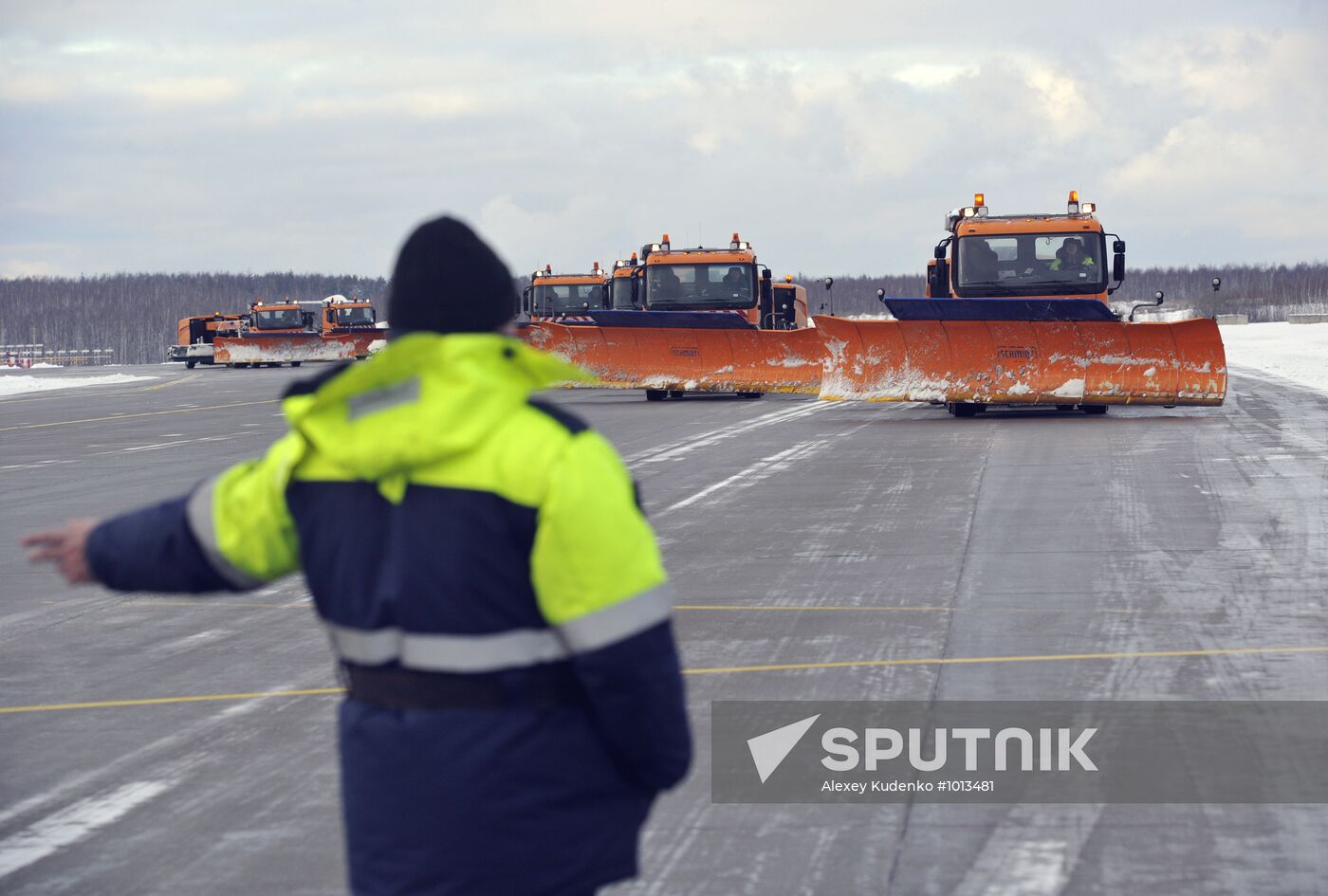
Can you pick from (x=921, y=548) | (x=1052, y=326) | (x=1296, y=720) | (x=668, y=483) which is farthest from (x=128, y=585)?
(x=1052, y=326)

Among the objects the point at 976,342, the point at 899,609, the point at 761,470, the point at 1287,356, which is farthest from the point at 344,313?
the point at 899,609

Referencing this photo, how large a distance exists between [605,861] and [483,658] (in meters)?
0.35

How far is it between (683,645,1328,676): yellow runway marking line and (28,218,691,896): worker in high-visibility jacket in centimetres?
468

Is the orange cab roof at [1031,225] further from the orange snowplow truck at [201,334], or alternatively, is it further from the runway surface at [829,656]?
the orange snowplow truck at [201,334]

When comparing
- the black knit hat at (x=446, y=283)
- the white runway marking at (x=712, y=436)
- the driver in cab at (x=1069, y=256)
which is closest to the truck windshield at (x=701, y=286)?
the white runway marking at (x=712, y=436)

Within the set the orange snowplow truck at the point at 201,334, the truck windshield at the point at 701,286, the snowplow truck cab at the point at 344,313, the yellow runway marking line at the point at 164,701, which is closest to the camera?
the yellow runway marking line at the point at 164,701

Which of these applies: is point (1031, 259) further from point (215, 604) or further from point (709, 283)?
point (215, 604)

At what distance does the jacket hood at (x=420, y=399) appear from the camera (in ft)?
8.22

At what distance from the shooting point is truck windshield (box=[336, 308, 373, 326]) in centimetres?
6234

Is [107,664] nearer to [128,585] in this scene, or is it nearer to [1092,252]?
[128,585]

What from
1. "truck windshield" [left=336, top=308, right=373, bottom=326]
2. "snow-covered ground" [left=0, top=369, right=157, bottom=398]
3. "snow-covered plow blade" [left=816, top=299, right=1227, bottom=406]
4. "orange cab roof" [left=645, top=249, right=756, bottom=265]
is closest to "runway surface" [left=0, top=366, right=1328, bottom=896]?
"snow-covered plow blade" [left=816, top=299, right=1227, bottom=406]

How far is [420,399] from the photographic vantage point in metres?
2.54

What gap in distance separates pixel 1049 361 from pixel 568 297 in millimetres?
19788

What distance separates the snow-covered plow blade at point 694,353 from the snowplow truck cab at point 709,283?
196 centimetres
